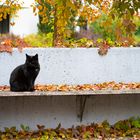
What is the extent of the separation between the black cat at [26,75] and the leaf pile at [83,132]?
2.56 feet

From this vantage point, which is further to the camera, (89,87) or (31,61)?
(89,87)

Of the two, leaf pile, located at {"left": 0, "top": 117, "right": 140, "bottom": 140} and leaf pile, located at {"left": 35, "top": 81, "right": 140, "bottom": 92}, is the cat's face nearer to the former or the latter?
leaf pile, located at {"left": 35, "top": 81, "right": 140, "bottom": 92}

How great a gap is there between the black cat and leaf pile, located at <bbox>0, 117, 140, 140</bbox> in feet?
2.56

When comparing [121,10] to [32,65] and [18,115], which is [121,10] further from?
[18,115]

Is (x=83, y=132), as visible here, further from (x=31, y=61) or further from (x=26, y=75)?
(x=31, y=61)

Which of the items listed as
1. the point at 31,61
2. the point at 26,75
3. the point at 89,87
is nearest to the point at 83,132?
the point at 89,87

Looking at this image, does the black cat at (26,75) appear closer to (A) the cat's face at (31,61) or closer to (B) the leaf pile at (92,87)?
(A) the cat's face at (31,61)

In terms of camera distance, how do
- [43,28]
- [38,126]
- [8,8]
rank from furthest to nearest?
[43,28]
[8,8]
[38,126]

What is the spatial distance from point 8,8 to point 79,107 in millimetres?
3668

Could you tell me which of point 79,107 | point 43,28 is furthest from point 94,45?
point 43,28

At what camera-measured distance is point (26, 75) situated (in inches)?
339

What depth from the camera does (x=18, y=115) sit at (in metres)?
9.26

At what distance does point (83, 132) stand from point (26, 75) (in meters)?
1.37

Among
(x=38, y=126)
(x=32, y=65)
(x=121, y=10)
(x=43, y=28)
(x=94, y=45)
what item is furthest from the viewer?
(x=43, y=28)
